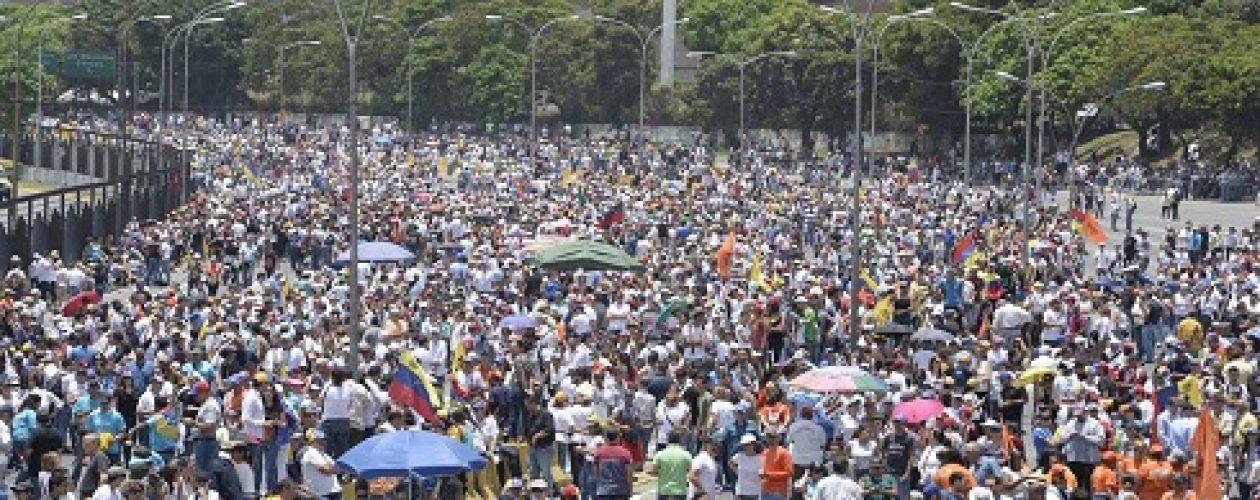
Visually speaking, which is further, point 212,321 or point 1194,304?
point 1194,304

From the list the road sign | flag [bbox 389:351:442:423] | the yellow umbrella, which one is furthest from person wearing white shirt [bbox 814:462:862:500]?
the road sign

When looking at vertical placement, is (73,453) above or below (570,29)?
below

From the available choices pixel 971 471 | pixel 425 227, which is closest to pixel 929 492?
pixel 971 471

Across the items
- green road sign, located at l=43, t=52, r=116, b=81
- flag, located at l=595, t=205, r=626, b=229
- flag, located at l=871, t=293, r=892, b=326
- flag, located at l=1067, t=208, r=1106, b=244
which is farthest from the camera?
green road sign, located at l=43, t=52, r=116, b=81

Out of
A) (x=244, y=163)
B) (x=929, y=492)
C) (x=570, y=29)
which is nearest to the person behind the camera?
(x=929, y=492)

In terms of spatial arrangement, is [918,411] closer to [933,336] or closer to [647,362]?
[647,362]

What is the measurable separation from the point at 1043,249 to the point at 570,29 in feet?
240

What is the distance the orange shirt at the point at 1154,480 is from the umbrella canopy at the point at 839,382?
4.00 metres

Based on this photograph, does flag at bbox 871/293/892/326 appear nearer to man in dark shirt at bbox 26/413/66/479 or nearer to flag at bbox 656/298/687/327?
flag at bbox 656/298/687/327

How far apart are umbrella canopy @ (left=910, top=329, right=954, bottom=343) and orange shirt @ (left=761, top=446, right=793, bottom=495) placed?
953 cm

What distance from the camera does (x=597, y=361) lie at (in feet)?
87.8

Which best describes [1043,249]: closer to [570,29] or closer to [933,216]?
[933,216]

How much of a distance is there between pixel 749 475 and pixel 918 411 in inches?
87.0

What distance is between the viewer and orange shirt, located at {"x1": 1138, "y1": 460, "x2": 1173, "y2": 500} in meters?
21.2
